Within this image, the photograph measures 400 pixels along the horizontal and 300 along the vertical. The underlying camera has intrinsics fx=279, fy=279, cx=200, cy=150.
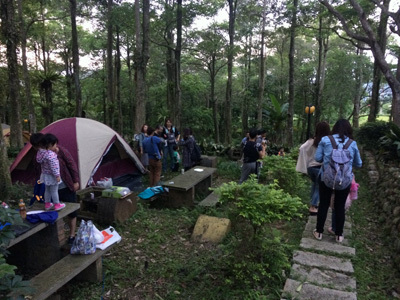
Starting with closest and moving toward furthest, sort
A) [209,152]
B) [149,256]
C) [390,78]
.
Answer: [149,256], [390,78], [209,152]

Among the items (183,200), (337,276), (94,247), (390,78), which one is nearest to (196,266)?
(94,247)

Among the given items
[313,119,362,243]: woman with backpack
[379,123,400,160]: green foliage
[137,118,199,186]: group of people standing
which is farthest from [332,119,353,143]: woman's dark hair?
[137,118,199,186]: group of people standing

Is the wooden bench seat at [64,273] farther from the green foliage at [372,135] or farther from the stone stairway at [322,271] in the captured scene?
the green foliage at [372,135]

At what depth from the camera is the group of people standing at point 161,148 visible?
22.3 ft

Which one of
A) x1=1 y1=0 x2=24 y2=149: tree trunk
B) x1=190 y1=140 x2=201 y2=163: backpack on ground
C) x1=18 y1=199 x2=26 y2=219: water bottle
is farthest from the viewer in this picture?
x1=1 y1=0 x2=24 y2=149: tree trunk

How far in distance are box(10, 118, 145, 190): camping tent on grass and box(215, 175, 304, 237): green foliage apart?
4.28m

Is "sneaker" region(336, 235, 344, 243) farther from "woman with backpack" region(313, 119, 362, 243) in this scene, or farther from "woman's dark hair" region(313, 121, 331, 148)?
"woman's dark hair" region(313, 121, 331, 148)

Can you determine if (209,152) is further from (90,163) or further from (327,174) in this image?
(327,174)

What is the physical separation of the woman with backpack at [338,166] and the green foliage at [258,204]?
798mm

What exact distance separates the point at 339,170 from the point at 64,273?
3197 millimetres

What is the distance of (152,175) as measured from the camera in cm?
693

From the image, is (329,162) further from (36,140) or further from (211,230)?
(36,140)

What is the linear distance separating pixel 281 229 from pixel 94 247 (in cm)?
275

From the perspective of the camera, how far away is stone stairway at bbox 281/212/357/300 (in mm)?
2666
